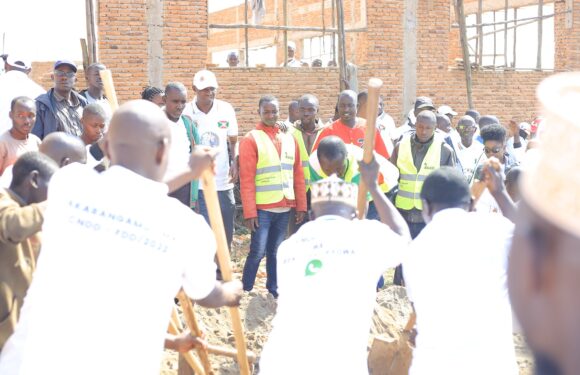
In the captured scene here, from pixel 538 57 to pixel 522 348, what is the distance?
1095cm

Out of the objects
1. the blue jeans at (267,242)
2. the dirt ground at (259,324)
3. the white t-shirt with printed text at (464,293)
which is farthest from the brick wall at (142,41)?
the white t-shirt with printed text at (464,293)

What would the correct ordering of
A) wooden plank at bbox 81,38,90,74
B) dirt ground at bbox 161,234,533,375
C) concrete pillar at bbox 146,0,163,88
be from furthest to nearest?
concrete pillar at bbox 146,0,163,88 → wooden plank at bbox 81,38,90,74 → dirt ground at bbox 161,234,533,375

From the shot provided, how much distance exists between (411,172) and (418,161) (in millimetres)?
113

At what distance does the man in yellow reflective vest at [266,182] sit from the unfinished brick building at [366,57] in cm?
501

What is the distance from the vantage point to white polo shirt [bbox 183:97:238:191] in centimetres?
767

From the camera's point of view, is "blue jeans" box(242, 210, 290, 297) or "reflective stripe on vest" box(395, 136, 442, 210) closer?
"blue jeans" box(242, 210, 290, 297)

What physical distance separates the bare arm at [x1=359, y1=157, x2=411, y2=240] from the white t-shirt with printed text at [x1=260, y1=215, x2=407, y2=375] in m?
0.22

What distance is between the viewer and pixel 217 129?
25.4 feet

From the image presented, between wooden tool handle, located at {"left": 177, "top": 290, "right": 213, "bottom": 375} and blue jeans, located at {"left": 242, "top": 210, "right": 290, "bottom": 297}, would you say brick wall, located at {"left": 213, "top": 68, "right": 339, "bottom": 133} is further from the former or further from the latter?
wooden tool handle, located at {"left": 177, "top": 290, "right": 213, "bottom": 375}

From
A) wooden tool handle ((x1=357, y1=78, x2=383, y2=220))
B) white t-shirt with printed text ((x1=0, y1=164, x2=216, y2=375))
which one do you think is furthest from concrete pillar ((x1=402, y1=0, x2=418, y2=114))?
white t-shirt with printed text ((x1=0, y1=164, x2=216, y2=375))

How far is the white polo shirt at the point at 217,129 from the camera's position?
25.2ft

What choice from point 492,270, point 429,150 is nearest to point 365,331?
point 492,270

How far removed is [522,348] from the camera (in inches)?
257

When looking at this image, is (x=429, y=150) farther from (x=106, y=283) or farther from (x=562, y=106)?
(x=562, y=106)
